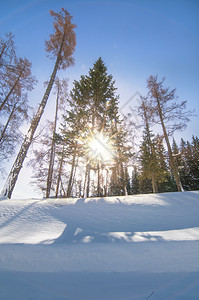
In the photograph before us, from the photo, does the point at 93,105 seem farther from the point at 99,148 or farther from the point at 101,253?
the point at 101,253

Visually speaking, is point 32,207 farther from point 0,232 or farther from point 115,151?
point 115,151

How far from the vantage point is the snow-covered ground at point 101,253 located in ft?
2.72

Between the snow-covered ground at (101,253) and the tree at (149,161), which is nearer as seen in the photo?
the snow-covered ground at (101,253)

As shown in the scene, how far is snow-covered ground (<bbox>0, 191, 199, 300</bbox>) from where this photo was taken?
0.83 metres

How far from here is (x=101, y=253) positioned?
128 centimetres

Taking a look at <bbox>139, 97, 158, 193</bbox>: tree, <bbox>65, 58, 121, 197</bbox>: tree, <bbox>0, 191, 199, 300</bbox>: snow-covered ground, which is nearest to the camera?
<bbox>0, 191, 199, 300</bbox>: snow-covered ground

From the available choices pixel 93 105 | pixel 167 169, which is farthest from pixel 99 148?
A: pixel 167 169

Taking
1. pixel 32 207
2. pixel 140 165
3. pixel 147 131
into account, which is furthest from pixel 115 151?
pixel 32 207

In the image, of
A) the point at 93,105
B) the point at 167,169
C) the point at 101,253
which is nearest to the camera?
the point at 101,253

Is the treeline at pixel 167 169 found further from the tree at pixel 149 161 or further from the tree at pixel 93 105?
the tree at pixel 93 105

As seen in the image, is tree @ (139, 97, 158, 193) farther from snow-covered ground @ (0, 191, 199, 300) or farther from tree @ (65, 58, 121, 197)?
snow-covered ground @ (0, 191, 199, 300)

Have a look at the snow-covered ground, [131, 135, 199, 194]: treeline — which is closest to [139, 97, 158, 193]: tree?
[131, 135, 199, 194]: treeline

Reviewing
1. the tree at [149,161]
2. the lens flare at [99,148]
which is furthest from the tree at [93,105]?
the tree at [149,161]

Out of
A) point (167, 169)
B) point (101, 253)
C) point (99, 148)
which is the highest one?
point (99, 148)
